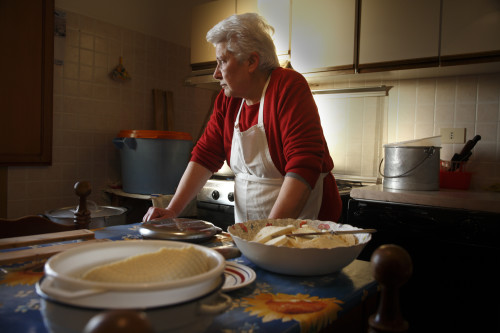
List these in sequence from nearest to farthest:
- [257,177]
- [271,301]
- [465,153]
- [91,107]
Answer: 1. [271,301]
2. [257,177]
3. [465,153]
4. [91,107]

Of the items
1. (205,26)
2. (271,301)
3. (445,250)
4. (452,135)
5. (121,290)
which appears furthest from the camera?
(205,26)

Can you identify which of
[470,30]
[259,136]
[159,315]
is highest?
[470,30]

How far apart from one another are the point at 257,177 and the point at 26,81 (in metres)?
1.63

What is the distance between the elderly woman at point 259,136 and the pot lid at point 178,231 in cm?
22

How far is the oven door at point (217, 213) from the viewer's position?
2.46 m

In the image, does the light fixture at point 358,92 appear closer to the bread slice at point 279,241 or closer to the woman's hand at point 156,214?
the woman's hand at point 156,214

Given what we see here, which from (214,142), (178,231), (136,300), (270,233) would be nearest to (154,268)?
(136,300)

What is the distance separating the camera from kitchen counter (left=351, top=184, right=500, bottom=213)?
1.67 meters

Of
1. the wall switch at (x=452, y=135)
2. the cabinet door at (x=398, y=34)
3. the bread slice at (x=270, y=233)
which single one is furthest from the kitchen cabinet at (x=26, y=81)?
the wall switch at (x=452, y=135)

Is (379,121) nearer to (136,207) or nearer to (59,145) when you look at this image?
(136,207)

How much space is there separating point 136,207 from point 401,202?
70.4 inches

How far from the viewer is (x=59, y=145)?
8.33ft

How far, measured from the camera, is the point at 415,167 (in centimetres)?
197

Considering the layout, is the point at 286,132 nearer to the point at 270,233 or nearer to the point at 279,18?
the point at 270,233
